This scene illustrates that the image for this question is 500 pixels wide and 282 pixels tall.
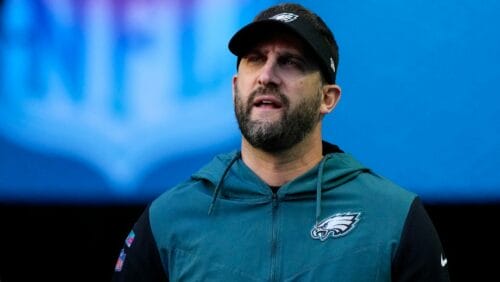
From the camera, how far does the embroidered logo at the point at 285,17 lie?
6.93 ft

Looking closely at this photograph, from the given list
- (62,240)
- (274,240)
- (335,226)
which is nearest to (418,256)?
(335,226)

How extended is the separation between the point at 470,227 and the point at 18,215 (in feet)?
5.29

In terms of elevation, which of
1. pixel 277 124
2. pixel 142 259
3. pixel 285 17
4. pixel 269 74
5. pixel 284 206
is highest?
pixel 285 17

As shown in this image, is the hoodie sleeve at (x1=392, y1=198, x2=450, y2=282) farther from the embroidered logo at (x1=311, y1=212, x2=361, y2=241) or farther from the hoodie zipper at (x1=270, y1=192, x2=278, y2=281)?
the hoodie zipper at (x1=270, y1=192, x2=278, y2=281)

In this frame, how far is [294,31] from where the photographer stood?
208 centimetres

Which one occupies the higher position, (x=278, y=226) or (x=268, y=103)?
(x=268, y=103)

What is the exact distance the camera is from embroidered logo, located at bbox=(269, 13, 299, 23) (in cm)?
211

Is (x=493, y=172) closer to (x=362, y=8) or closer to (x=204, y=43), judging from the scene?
(x=362, y=8)

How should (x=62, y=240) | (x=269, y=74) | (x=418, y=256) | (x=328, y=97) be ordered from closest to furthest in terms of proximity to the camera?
(x=418, y=256), (x=269, y=74), (x=328, y=97), (x=62, y=240)

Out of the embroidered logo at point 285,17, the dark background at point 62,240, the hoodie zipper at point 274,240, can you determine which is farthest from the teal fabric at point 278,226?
the dark background at point 62,240

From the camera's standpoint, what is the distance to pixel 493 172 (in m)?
2.82

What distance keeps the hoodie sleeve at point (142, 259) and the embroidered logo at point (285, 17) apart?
0.60m

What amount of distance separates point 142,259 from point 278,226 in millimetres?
358

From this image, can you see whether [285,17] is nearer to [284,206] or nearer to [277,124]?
[277,124]
